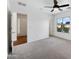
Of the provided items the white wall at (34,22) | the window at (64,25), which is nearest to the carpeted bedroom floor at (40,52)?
the white wall at (34,22)

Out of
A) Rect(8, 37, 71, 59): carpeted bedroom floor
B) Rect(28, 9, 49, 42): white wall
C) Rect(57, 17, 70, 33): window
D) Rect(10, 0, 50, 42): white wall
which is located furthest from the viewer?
Rect(57, 17, 70, 33): window

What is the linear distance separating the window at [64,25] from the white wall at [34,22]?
1.68 metres

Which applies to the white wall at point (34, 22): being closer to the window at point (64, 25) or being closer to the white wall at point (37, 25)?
the white wall at point (37, 25)

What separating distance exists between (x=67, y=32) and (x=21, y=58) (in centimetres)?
614

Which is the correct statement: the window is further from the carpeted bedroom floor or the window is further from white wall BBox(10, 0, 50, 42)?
the carpeted bedroom floor

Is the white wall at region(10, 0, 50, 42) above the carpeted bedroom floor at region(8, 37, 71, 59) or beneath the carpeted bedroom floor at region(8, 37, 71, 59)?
above

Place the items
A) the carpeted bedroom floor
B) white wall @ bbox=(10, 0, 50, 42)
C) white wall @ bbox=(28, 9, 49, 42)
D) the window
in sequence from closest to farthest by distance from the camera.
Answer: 1. the carpeted bedroom floor
2. white wall @ bbox=(10, 0, 50, 42)
3. white wall @ bbox=(28, 9, 49, 42)
4. the window

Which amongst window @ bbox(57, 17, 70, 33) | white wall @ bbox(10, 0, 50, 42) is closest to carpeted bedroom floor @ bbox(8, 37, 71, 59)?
white wall @ bbox(10, 0, 50, 42)

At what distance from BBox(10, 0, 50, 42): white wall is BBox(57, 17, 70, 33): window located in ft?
5.50

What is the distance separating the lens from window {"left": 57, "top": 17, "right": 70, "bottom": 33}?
29.1 feet

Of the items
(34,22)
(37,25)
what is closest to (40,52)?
(34,22)

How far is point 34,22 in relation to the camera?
786cm
